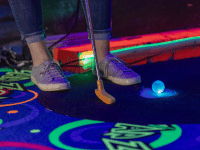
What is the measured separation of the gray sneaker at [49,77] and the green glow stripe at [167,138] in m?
0.60

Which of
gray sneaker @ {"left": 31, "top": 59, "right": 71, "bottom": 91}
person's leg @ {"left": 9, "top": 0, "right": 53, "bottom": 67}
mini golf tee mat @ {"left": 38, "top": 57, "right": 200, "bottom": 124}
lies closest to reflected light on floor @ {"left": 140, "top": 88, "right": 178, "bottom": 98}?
mini golf tee mat @ {"left": 38, "top": 57, "right": 200, "bottom": 124}

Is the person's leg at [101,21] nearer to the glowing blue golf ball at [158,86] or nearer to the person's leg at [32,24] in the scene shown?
the person's leg at [32,24]

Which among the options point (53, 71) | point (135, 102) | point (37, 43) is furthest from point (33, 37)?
point (135, 102)

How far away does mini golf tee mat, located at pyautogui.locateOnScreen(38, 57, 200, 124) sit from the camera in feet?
3.24

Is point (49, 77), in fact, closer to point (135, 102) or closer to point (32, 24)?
point (32, 24)

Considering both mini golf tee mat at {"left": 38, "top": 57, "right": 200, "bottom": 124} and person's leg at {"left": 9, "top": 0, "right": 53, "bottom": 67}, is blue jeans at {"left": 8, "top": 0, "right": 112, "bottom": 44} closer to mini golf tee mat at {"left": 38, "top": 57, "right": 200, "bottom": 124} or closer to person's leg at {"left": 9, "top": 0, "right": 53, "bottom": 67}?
person's leg at {"left": 9, "top": 0, "right": 53, "bottom": 67}

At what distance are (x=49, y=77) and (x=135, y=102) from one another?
1.46ft

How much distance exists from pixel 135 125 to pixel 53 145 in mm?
273

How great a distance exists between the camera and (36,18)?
136cm

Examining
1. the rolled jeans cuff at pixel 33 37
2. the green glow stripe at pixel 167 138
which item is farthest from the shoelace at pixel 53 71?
the green glow stripe at pixel 167 138

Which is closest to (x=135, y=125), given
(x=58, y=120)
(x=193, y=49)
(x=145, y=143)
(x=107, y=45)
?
(x=145, y=143)

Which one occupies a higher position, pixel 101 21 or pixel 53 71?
pixel 101 21

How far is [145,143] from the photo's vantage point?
2.58ft

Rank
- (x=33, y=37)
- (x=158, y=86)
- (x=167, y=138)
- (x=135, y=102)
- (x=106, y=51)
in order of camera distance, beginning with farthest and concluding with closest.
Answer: (x=106, y=51) → (x=33, y=37) → (x=158, y=86) → (x=135, y=102) → (x=167, y=138)
